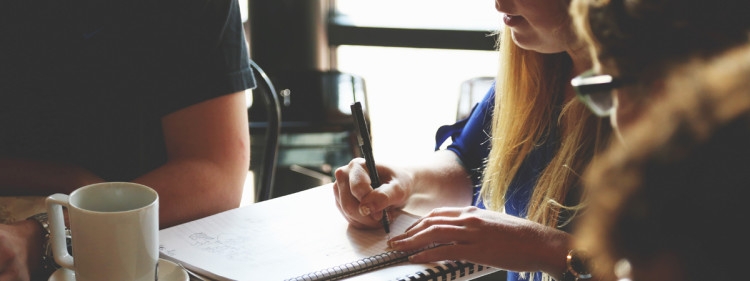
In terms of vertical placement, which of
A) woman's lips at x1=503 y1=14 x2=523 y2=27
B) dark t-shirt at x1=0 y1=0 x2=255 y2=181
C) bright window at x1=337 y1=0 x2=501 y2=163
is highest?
woman's lips at x1=503 y1=14 x2=523 y2=27

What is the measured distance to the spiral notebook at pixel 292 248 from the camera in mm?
897

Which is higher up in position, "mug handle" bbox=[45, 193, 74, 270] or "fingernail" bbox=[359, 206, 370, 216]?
"mug handle" bbox=[45, 193, 74, 270]

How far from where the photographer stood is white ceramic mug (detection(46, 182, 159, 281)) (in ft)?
2.57

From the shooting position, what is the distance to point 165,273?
88cm

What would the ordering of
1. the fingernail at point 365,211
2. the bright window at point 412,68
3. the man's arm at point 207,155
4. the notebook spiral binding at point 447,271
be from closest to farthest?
the notebook spiral binding at point 447,271 < the fingernail at point 365,211 < the man's arm at point 207,155 < the bright window at point 412,68

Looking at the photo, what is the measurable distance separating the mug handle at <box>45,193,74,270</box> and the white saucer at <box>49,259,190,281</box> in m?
0.03

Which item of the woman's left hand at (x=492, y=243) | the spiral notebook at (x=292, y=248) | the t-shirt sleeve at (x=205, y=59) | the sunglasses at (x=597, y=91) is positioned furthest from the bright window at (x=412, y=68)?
the sunglasses at (x=597, y=91)

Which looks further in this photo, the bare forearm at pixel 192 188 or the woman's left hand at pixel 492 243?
the bare forearm at pixel 192 188

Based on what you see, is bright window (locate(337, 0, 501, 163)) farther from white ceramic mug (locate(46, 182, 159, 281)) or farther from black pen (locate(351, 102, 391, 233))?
white ceramic mug (locate(46, 182, 159, 281))

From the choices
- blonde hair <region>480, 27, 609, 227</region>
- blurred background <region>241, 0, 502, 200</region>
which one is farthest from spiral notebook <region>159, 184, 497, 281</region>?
blurred background <region>241, 0, 502, 200</region>

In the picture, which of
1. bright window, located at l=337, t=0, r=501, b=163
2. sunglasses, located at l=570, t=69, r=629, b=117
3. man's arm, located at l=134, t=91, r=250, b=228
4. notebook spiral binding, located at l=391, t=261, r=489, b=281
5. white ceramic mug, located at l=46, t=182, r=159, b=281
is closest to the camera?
sunglasses, located at l=570, t=69, r=629, b=117

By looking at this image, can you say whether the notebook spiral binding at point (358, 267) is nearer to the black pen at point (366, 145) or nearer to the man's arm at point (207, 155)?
the black pen at point (366, 145)

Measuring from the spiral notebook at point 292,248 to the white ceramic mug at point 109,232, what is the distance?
0.11 meters

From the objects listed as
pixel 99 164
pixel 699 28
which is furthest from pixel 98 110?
pixel 699 28
